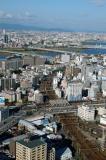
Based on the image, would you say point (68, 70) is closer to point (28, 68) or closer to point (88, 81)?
point (28, 68)

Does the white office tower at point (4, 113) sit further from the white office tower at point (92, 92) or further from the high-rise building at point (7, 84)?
the white office tower at point (92, 92)

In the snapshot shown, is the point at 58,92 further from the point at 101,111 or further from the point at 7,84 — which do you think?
the point at 101,111

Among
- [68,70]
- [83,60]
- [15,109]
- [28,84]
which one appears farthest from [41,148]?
[83,60]

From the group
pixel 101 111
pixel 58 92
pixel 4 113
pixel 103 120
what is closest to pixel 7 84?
pixel 58 92

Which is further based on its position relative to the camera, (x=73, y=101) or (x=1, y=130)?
(x=73, y=101)

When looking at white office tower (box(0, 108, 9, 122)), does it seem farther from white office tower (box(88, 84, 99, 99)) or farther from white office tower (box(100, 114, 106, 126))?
white office tower (box(88, 84, 99, 99))

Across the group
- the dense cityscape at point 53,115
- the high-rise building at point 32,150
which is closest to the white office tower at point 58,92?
the dense cityscape at point 53,115

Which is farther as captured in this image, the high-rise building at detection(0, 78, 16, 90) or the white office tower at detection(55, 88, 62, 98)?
the high-rise building at detection(0, 78, 16, 90)

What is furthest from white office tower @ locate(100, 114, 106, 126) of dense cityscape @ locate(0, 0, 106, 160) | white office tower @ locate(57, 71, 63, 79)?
white office tower @ locate(57, 71, 63, 79)

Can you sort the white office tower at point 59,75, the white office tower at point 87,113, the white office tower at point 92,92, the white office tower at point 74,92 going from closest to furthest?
the white office tower at point 87,113
the white office tower at point 74,92
the white office tower at point 92,92
the white office tower at point 59,75
